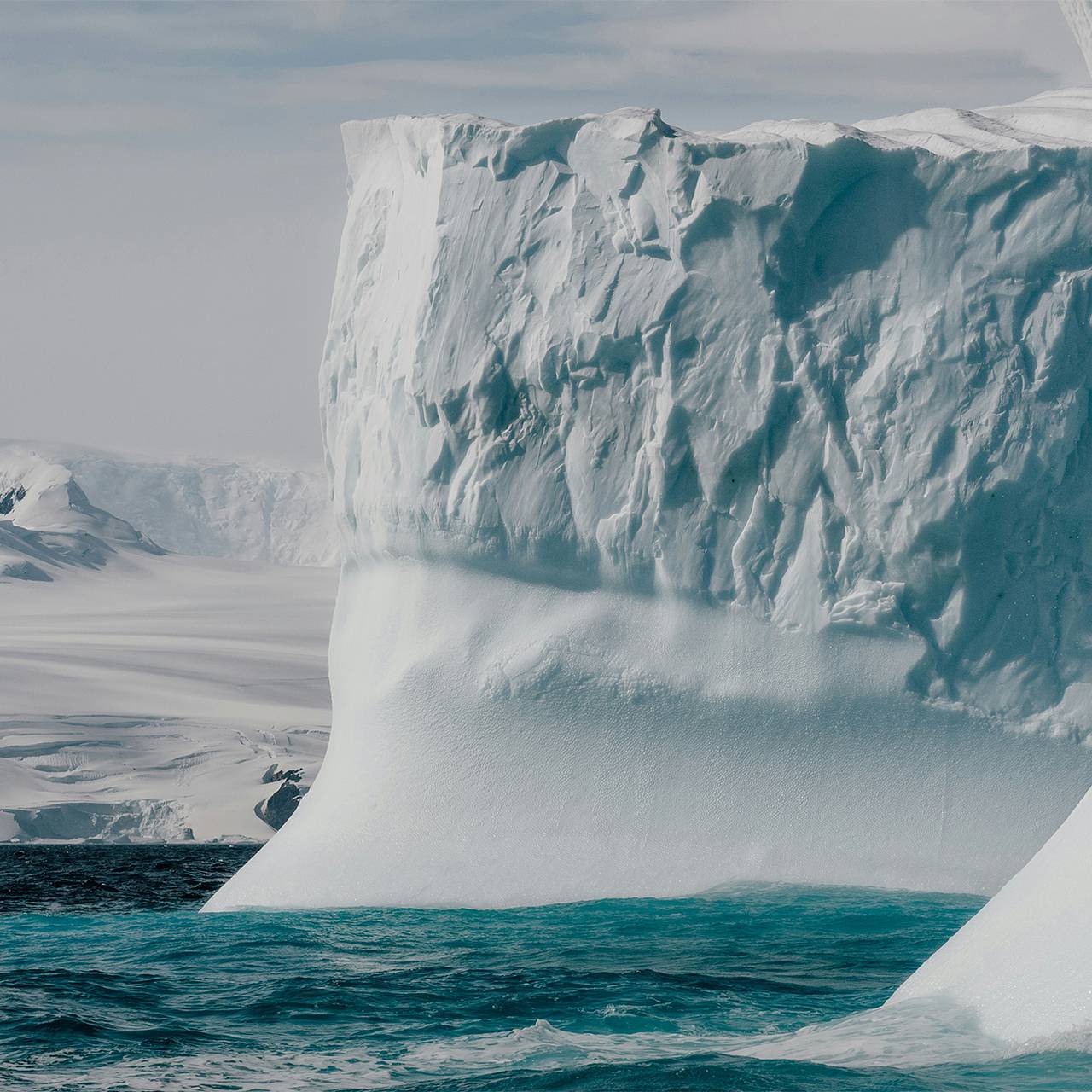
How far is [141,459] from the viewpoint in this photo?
141 m

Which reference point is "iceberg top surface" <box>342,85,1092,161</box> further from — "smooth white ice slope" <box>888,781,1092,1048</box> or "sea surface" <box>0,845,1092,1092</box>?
"smooth white ice slope" <box>888,781,1092,1048</box>

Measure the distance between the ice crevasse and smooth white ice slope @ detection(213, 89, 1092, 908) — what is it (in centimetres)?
3

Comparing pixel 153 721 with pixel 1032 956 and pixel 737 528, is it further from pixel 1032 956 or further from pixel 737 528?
pixel 1032 956

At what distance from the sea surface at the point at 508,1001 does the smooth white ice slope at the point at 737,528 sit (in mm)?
814

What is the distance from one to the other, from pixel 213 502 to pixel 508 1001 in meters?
135

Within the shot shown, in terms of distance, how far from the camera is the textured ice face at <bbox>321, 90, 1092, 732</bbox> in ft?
40.4

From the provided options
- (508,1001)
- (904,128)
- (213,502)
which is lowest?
(508,1001)

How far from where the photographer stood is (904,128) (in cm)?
1391

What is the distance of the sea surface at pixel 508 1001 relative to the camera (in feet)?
20.0

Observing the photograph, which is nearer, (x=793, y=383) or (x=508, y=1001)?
(x=508, y=1001)

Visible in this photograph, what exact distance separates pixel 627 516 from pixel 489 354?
6.11ft

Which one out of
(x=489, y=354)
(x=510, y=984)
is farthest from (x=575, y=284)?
(x=510, y=984)

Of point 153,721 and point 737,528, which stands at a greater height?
point 737,528

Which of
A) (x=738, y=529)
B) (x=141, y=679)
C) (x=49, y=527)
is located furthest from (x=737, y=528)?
(x=49, y=527)
